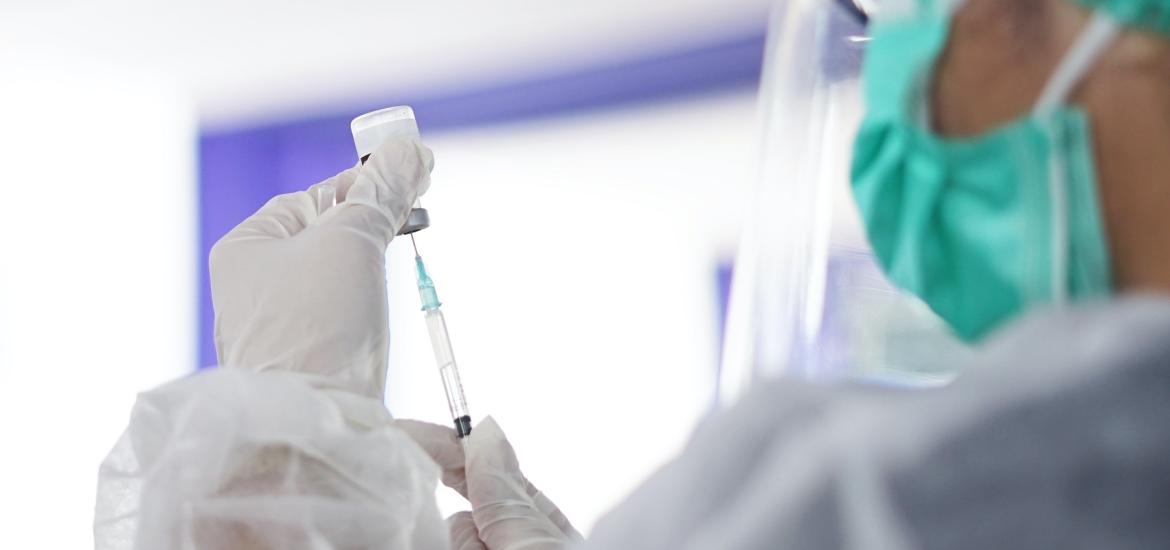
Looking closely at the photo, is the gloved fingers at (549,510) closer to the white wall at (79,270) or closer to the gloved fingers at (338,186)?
the gloved fingers at (338,186)

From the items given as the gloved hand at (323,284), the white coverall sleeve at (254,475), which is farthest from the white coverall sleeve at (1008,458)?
the gloved hand at (323,284)

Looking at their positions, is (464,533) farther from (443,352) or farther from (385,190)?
(385,190)

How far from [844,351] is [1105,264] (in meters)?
0.26

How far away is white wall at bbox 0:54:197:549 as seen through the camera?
1.93 metres

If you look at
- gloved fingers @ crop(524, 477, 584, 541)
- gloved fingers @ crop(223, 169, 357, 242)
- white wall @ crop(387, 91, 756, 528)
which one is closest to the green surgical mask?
gloved fingers @ crop(524, 477, 584, 541)

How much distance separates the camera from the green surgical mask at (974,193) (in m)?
0.46

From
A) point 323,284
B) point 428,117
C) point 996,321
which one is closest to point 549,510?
point 323,284

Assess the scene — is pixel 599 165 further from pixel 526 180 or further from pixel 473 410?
pixel 473 410

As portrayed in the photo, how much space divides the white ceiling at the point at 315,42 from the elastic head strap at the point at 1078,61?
4.18ft

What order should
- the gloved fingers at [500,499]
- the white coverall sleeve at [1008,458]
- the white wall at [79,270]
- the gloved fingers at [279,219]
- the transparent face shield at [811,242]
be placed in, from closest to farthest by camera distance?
the white coverall sleeve at [1008,458] < the transparent face shield at [811,242] < the gloved fingers at [500,499] < the gloved fingers at [279,219] < the white wall at [79,270]

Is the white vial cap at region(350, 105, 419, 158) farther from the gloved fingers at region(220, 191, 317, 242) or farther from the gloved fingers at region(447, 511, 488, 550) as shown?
the gloved fingers at region(447, 511, 488, 550)

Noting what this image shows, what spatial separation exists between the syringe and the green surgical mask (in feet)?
1.97

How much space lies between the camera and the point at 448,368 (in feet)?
3.52

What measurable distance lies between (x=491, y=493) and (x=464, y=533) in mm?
68
